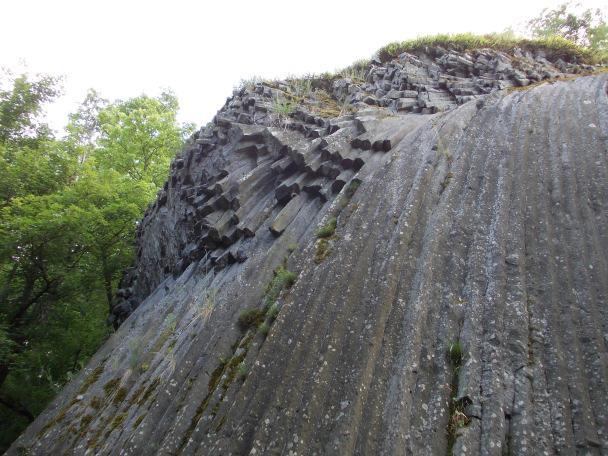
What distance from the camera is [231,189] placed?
887 centimetres

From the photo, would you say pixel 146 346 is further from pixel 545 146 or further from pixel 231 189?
pixel 545 146

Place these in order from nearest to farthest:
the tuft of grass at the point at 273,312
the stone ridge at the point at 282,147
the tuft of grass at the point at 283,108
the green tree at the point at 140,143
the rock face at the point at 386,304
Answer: the rock face at the point at 386,304 < the tuft of grass at the point at 273,312 < the stone ridge at the point at 282,147 < the tuft of grass at the point at 283,108 < the green tree at the point at 140,143

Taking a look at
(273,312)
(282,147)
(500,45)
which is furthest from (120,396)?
(500,45)

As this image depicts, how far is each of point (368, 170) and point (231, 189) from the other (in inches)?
135

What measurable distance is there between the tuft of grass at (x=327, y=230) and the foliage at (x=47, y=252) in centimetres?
878

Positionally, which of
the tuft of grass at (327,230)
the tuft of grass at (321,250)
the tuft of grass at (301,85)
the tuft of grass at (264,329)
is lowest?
the tuft of grass at (264,329)

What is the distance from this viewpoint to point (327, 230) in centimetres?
609

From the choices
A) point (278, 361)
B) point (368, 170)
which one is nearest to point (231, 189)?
point (368, 170)

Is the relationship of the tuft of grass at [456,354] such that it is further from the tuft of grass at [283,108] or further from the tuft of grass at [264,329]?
the tuft of grass at [283,108]

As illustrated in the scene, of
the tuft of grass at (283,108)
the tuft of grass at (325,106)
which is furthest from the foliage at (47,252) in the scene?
the tuft of grass at (325,106)

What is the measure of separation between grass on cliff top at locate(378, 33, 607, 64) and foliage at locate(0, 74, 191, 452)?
1250 cm

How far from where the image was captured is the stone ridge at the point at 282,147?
8039mm

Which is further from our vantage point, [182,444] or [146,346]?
[146,346]

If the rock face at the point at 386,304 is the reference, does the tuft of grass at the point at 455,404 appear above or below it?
below
